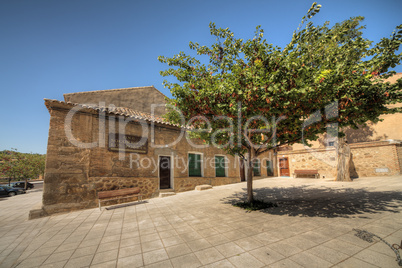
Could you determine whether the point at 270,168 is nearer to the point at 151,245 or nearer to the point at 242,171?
the point at 242,171

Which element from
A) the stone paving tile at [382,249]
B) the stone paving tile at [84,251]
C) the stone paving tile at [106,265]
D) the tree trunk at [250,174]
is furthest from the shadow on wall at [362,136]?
the stone paving tile at [84,251]

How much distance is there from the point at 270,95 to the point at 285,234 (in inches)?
137

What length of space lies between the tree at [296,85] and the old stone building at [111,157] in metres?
3.98

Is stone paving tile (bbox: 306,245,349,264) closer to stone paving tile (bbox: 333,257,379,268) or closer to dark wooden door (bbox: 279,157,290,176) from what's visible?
stone paving tile (bbox: 333,257,379,268)

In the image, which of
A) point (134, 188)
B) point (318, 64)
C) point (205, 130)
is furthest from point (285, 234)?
point (134, 188)

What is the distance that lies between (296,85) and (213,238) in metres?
4.38

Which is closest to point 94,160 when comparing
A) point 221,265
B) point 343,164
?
point 221,265

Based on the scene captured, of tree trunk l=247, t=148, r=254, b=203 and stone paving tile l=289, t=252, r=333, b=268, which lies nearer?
stone paving tile l=289, t=252, r=333, b=268

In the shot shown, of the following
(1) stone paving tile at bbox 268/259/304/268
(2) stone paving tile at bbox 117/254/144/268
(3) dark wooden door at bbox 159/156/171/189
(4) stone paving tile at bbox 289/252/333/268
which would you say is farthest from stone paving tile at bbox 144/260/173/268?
(3) dark wooden door at bbox 159/156/171/189

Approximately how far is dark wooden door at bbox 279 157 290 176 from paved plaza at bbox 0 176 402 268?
12.0 meters

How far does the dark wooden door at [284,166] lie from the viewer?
17923 millimetres

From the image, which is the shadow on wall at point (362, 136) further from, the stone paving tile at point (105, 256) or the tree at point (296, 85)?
the stone paving tile at point (105, 256)

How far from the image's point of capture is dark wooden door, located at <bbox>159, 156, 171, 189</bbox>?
32.6 feet

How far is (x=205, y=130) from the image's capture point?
684cm
